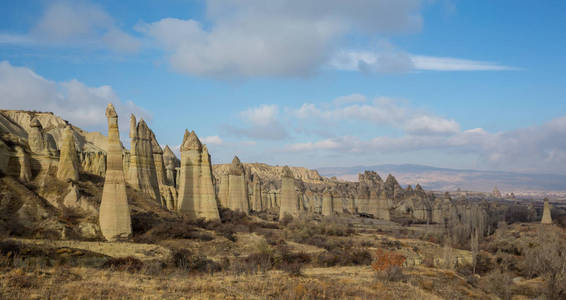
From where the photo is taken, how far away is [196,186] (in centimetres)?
3734

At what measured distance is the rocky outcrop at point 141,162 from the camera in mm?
36344

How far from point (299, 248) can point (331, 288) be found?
1765 centimetres

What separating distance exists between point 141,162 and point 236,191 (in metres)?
12.7

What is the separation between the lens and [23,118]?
79.9m

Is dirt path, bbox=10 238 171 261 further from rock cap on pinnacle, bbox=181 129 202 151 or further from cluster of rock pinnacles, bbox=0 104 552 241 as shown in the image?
rock cap on pinnacle, bbox=181 129 202 151

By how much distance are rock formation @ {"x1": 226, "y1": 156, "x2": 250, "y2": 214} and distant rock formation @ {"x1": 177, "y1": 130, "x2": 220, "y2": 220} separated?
29.3 ft

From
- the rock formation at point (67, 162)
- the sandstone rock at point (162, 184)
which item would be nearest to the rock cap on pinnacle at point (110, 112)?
the rock formation at point (67, 162)

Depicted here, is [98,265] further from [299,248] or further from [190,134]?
[190,134]

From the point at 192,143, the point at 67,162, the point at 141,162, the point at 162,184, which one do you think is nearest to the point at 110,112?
the point at 67,162

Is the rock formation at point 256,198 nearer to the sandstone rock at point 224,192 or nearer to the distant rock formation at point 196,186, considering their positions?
the sandstone rock at point 224,192

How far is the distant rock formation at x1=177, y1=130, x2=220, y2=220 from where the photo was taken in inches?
1457

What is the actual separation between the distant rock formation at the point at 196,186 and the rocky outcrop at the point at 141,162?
2.58 metres

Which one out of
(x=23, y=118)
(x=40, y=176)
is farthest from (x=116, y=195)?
(x=23, y=118)

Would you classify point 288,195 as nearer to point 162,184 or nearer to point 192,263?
point 162,184
